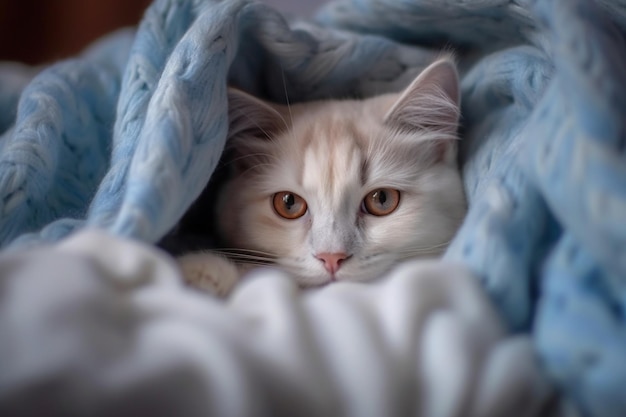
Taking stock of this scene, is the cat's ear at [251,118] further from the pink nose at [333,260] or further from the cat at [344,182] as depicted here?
the pink nose at [333,260]

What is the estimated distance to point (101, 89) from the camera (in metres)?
1.21

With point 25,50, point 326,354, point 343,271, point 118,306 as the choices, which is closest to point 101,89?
point 343,271

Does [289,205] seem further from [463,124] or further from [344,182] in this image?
[463,124]

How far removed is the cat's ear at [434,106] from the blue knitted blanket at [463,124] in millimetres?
53

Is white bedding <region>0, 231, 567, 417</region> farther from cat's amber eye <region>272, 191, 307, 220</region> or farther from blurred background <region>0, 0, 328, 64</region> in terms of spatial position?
blurred background <region>0, 0, 328, 64</region>

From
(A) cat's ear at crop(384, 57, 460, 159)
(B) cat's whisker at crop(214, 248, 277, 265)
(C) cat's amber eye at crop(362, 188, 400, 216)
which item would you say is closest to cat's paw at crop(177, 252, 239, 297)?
(B) cat's whisker at crop(214, 248, 277, 265)

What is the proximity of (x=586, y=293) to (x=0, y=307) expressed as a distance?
0.59m

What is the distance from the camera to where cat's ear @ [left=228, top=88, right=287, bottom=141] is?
1098 millimetres

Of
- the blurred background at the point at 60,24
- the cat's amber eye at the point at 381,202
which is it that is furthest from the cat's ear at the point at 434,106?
the blurred background at the point at 60,24

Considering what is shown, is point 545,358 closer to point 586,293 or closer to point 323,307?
point 586,293

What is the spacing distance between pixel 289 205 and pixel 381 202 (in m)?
0.18

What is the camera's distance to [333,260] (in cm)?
97

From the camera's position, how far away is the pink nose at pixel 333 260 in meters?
0.97

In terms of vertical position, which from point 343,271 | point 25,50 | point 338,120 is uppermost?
point 338,120
